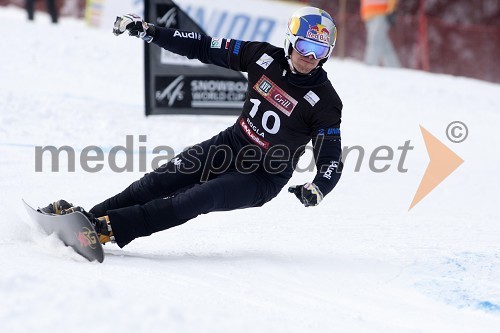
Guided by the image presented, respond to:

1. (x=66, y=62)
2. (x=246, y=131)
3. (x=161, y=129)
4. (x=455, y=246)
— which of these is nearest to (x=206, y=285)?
(x=246, y=131)

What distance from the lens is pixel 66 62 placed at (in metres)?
10.1

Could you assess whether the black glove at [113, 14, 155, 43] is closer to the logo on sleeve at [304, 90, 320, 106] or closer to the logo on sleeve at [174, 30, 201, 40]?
the logo on sleeve at [174, 30, 201, 40]

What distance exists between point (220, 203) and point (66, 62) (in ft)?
21.9

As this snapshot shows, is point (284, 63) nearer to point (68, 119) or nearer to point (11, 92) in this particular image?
point (68, 119)

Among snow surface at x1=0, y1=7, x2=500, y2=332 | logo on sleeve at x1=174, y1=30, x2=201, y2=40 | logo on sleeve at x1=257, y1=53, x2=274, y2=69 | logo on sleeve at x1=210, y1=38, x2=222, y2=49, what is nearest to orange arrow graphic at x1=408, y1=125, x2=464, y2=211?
snow surface at x1=0, y1=7, x2=500, y2=332

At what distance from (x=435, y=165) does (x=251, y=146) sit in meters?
3.49

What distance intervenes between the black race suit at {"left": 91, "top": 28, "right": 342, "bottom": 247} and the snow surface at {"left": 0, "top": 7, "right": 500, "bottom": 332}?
0.32m

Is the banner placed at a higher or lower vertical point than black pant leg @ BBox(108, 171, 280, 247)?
higher

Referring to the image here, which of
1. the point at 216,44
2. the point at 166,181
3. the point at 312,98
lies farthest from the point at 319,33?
the point at 166,181

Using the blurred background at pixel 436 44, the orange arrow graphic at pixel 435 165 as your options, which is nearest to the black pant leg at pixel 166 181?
the orange arrow graphic at pixel 435 165

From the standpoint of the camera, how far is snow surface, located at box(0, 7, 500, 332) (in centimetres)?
288

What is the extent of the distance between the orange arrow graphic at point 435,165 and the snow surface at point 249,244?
8 centimetres

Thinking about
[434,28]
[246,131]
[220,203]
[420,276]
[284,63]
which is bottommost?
[420,276]

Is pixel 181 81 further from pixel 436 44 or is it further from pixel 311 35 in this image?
pixel 436 44
